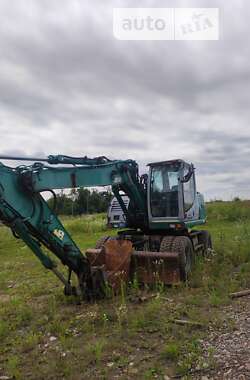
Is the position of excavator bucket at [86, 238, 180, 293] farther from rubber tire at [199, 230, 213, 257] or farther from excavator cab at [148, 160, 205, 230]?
rubber tire at [199, 230, 213, 257]

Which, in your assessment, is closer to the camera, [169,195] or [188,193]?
[169,195]

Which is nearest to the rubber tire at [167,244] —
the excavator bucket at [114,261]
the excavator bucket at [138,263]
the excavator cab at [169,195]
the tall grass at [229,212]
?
the excavator bucket at [138,263]

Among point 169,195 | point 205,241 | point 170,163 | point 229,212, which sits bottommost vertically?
point 205,241

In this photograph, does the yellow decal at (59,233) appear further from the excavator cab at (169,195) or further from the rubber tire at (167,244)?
the excavator cab at (169,195)

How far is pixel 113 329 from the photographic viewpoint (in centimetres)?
536

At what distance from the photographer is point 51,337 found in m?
5.28

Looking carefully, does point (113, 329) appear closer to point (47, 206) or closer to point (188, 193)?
point (47, 206)

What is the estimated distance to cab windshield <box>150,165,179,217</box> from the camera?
29.2 feet

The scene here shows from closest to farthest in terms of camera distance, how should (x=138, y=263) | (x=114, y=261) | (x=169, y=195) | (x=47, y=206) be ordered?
(x=47, y=206) < (x=114, y=261) < (x=138, y=263) < (x=169, y=195)

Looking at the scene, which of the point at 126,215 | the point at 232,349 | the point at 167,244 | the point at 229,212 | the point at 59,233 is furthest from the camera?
the point at 229,212

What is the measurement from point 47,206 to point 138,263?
229 centimetres

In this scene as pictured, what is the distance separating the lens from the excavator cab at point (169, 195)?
8797 millimetres

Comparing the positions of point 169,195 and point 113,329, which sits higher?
point 169,195

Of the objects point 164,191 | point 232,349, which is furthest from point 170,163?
point 232,349
